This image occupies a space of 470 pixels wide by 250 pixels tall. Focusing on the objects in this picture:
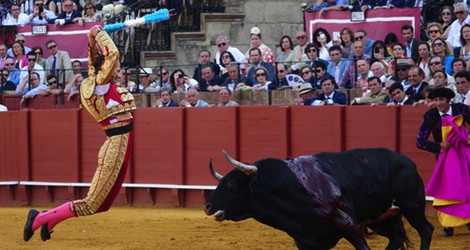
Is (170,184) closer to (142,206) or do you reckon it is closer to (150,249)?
(142,206)

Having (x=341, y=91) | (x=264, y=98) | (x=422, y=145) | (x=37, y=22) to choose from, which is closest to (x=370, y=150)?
(x=422, y=145)

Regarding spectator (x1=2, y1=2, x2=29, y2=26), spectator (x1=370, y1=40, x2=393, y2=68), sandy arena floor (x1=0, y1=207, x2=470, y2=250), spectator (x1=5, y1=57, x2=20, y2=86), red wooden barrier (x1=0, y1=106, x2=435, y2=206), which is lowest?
sandy arena floor (x1=0, y1=207, x2=470, y2=250)

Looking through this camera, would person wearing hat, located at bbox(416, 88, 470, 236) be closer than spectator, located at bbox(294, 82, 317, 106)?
Yes

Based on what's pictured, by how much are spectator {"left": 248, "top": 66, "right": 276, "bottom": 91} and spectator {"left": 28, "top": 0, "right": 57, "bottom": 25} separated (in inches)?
214

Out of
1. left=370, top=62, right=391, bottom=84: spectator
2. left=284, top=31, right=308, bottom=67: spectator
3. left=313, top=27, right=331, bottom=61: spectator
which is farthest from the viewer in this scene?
left=284, top=31, right=308, bottom=67: spectator

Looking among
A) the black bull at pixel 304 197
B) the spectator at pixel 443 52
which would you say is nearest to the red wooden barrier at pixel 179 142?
the spectator at pixel 443 52

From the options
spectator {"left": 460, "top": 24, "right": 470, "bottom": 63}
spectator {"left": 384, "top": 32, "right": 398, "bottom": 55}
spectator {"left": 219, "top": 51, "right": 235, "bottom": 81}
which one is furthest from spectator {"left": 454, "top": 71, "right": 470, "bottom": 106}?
spectator {"left": 219, "top": 51, "right": 235, "bottom": 81}

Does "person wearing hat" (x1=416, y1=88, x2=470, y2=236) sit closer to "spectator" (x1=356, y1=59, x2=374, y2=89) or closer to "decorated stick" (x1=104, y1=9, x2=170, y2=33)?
"decorated stick" (x1=104, y1=9, x2=170, y2=33)

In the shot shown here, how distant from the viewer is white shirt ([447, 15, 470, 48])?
1411 cm

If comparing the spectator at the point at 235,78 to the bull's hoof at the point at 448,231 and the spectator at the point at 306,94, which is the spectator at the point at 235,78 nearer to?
the spectator at the point at 306,94

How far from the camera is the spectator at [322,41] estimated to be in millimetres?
15516

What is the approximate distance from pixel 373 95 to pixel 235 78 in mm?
2534

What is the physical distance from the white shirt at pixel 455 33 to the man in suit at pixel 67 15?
6.68m

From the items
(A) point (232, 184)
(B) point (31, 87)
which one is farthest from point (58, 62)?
(A) point (232, 184)
